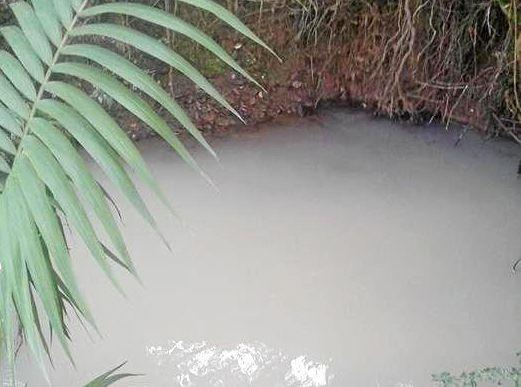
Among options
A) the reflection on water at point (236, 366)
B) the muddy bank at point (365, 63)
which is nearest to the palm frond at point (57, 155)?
the reflection on water at point (236, 366)

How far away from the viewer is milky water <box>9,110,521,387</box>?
64.9 inches

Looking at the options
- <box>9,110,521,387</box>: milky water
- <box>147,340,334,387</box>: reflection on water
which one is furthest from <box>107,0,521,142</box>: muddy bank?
<box>147,340,334,387</box>: reflection on water

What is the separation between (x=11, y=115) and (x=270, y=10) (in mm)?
1610

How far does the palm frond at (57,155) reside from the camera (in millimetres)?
646

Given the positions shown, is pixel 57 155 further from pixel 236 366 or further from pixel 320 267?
pixel 320 267

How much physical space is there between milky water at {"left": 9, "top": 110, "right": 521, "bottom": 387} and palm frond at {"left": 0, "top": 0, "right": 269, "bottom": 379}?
1.01 meters

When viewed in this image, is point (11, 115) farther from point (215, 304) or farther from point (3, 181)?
point (215, 304)

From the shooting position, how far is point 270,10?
2.21 m

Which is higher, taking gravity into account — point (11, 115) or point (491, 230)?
point (11, 115)

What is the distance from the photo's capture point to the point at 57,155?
0.67 m

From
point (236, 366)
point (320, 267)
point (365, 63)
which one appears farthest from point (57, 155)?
point (365, 63)

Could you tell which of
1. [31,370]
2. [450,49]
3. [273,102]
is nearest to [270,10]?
[273,102]

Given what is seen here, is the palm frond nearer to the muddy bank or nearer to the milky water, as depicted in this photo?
the milky water

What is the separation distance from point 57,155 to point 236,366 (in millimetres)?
1090
